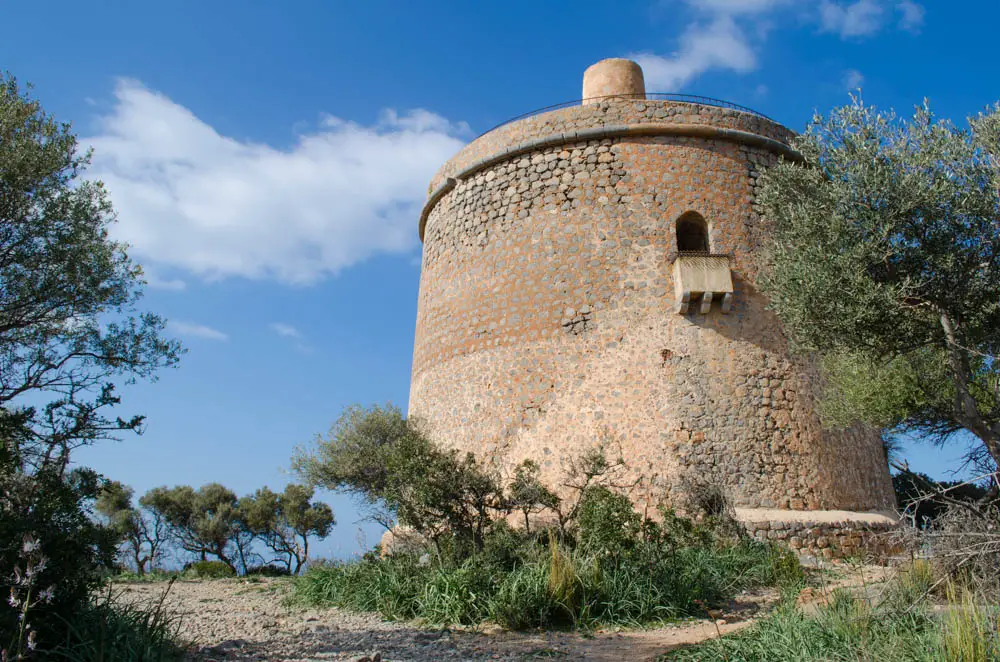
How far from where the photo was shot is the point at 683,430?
33.8 ft

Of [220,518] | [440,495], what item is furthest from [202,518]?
[440,495]

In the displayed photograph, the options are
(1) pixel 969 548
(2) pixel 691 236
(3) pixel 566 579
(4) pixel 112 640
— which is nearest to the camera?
(4) pixel 112 640

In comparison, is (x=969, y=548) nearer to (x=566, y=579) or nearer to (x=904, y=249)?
(x=904, y=249)

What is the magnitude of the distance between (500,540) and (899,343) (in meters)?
4.88

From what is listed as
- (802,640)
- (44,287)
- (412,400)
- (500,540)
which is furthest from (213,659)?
(412,400)

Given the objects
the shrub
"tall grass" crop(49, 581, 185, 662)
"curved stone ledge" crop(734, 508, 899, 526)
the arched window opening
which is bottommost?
the shrub

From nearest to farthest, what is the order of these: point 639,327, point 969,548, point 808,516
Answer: point 969,548
point 808,516
point 639,327

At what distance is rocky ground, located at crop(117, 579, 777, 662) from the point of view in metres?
5.86

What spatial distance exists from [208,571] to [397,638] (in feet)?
34.5

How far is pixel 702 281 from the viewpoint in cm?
1070

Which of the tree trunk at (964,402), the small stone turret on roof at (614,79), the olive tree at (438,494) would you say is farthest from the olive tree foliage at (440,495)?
the small stone turret on roof at (614,79)

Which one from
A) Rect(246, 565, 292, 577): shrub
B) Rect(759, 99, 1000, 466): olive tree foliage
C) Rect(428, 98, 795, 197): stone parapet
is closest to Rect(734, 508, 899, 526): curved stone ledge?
Rect(759, 99, 1000, 466): olive tree foliage

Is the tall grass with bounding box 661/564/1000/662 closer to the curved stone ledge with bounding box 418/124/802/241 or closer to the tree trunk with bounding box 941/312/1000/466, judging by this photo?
the tree trunk with bounding box 941/312/1000/466

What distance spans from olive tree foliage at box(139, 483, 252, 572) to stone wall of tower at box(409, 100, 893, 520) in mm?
14185
